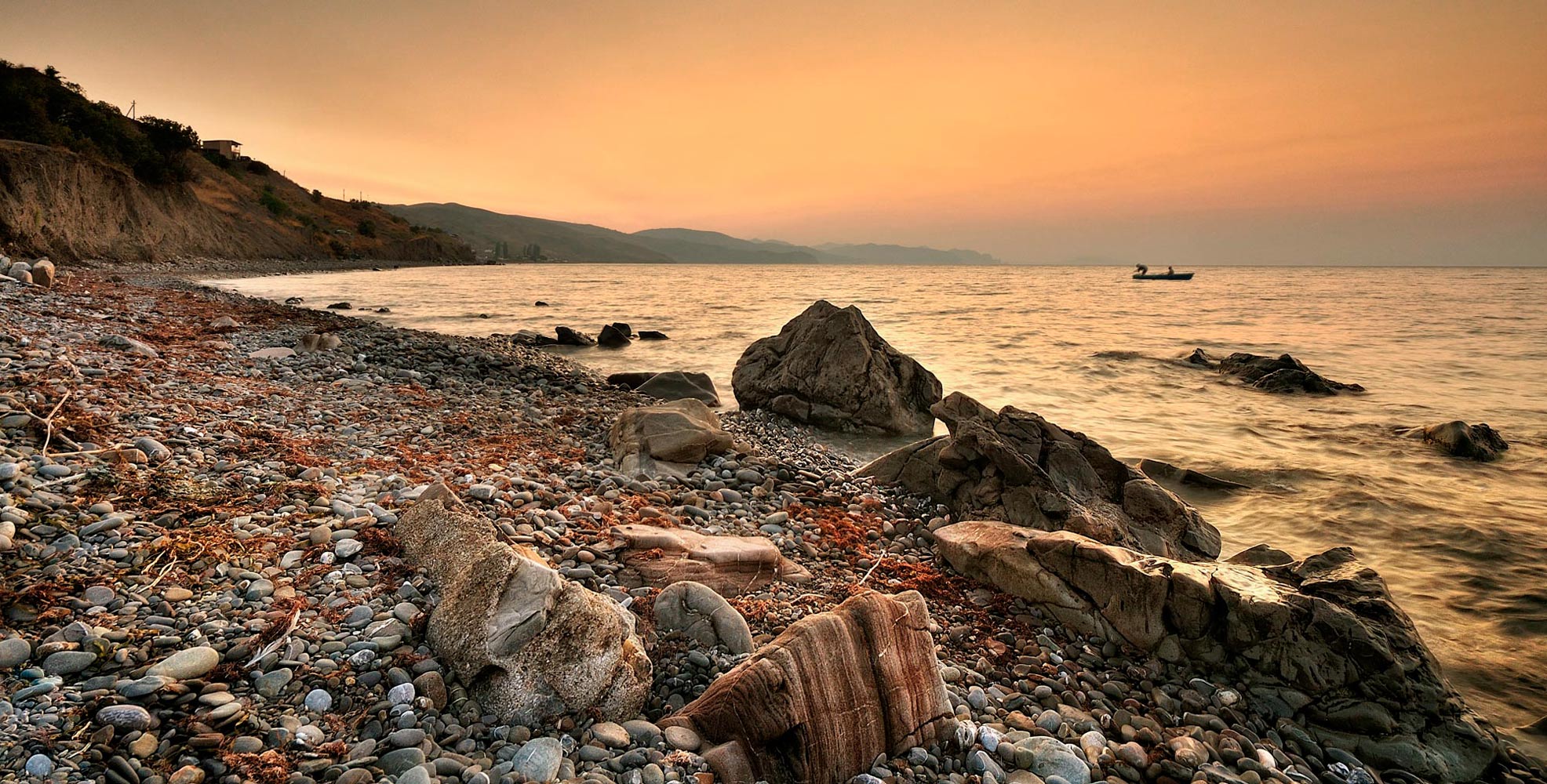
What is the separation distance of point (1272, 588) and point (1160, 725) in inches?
68.1

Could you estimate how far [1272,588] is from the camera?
509cm

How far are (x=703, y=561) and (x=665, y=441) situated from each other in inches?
125

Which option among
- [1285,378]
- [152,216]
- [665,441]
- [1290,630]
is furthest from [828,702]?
[152,216]

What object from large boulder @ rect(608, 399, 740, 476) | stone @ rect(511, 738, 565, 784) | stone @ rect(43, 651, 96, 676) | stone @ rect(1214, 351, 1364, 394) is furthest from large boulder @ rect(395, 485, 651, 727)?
stone @ rect(1214, 351, 1364, 394)

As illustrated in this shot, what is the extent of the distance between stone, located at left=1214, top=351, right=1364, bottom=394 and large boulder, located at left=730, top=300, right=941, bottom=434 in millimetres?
11048

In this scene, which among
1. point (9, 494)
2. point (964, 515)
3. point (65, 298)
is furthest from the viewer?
point (65, 298)

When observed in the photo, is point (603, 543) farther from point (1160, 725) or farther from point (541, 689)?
point (1160, 725)

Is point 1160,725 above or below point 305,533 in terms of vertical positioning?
below

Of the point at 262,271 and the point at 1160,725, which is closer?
the point at 1160,725

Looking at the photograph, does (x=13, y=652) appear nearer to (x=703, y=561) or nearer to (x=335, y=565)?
(x=335, y=565)

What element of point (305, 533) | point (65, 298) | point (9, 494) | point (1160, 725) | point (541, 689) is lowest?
point (1160, 725)

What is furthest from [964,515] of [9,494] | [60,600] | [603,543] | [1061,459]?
[9,494]

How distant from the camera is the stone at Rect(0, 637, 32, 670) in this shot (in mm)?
2910

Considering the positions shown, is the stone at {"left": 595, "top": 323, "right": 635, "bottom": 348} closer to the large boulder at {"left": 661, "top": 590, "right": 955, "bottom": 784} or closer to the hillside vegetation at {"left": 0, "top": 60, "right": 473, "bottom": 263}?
the large boulder at {"left": 661, "top": 590, "right": 955, "bottom": 784}
